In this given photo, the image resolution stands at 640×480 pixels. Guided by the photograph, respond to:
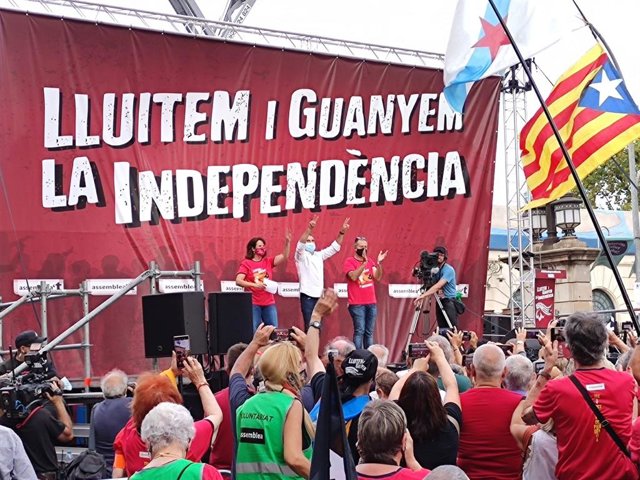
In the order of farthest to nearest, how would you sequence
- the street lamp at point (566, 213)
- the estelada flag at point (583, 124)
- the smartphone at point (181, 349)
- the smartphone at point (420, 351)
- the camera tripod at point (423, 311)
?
the street lamp at point (566, 213)
the camera tripod at point (423, 311)
the estelada flag at point (583, 124)
the smartphone at point (420, 351)
the smartphone at point (181, 349)

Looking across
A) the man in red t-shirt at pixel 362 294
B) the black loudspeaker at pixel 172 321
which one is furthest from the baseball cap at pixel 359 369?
the man in red t-shirt at pixel 362 294

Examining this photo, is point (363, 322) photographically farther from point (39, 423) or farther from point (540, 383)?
point (540, 383)

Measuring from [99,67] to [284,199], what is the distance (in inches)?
114

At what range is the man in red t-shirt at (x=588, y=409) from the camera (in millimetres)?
4398

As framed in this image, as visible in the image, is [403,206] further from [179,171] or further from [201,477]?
[201,477]

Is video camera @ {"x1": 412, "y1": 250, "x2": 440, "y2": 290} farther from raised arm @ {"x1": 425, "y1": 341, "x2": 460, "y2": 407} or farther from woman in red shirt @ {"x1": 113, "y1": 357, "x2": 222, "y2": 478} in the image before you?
woman in red shirt @ {"x1": 113, "y1": 357, "x2": 222, "y2": 478}

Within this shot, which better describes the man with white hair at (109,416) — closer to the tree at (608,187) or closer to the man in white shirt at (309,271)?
the man in white shirt at (309,271)

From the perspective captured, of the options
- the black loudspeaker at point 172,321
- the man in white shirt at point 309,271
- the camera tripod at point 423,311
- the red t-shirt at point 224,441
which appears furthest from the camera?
the man in white shirt at point 309,271

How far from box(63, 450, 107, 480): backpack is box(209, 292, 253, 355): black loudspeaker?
2597 millimetres

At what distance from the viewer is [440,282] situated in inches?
468

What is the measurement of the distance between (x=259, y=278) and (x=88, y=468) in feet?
17.3

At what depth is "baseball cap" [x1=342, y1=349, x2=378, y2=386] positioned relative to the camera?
15.6 feet

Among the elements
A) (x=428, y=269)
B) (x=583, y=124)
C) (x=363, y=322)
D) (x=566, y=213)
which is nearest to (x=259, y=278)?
(x=363, y=322)

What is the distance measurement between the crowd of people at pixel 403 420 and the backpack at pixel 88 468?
3.70ft
